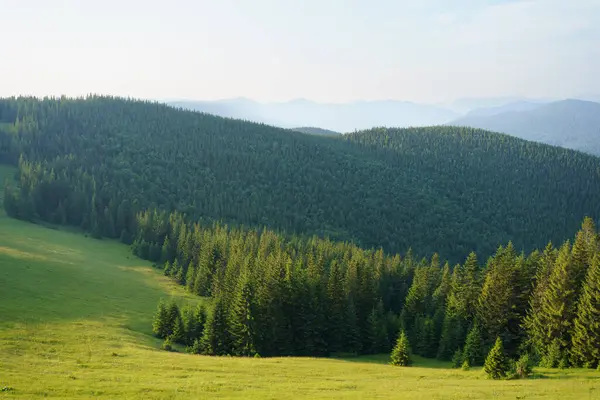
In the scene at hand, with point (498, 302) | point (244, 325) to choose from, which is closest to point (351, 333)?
point (244, 325)

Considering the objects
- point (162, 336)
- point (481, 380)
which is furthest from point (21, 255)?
point (481, 380)

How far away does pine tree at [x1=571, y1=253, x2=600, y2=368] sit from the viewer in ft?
157

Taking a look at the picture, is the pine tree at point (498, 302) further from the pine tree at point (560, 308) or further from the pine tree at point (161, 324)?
the pine tree at point (161, 324)

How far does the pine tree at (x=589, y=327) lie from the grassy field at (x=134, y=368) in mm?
4360

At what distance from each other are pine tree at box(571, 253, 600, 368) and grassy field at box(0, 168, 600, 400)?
436 cm

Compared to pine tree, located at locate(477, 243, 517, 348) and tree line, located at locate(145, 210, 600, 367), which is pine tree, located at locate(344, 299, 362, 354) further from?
pine tree, located at locate(477, 243, 517, 348)

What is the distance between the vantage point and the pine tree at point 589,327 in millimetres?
47969

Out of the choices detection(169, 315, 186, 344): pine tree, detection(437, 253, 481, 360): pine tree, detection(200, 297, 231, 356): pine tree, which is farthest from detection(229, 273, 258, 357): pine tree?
detection(437, 253, 481, 360): pine tree

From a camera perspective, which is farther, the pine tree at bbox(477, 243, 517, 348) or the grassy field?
the pine tree at bbox(477, 243, 517, 348)

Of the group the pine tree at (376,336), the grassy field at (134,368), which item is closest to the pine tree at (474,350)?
the grassy field at (134,368)

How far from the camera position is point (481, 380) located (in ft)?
137

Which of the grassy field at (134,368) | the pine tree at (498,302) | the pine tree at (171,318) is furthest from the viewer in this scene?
the pine tree at (171,318)

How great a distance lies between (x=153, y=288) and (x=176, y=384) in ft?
204

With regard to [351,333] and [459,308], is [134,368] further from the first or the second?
[459,308]
